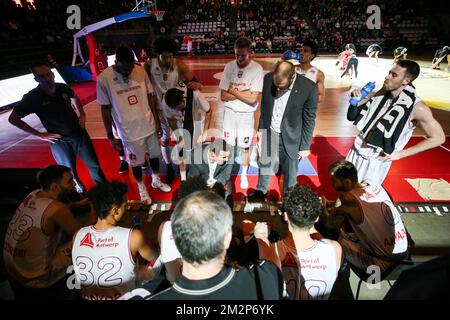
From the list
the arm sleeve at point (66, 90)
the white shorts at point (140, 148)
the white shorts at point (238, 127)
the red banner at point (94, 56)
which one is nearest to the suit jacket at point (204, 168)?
the white shorts at point (238, 127)

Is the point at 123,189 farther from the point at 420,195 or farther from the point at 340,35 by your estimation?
the point at 340,35

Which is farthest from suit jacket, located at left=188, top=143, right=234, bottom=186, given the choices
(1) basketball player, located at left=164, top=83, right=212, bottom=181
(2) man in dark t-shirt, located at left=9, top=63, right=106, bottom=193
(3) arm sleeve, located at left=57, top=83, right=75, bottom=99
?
(3) arm sleeve, located at left=57, top=83, right=75, bottom=99

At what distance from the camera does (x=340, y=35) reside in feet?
70.1

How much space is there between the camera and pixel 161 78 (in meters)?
4.04

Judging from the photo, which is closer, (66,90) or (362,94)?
(362,94)

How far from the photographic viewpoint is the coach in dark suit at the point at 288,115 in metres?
3.16

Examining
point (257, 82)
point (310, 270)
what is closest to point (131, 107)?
point (257, 82)

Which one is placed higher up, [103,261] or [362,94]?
[362,94]

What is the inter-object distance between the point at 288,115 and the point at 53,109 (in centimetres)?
280

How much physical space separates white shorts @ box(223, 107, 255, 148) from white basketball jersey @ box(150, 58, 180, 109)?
851 mm

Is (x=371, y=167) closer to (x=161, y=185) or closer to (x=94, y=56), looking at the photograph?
(x=161, y=185)

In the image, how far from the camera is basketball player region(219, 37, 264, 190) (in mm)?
3640

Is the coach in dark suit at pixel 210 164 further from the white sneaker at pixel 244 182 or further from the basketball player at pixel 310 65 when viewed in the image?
the basketball player at pixel 310 65
